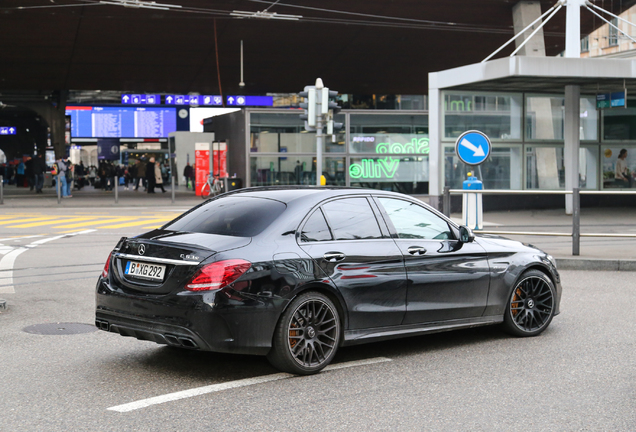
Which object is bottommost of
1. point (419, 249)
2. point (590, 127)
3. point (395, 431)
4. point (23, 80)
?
point (395, 431)

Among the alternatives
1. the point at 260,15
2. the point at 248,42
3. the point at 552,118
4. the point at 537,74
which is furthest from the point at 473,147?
the point at 248,42

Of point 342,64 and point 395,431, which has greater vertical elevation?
point 342,64

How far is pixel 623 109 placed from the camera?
23.8 metres

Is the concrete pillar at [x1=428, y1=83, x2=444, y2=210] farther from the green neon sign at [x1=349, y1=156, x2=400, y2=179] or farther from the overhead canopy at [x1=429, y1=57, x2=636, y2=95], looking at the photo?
the green neon sign at [x1=349, y1=156, x2=400, y2=179]

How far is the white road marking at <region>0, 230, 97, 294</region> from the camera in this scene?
10.4 metres

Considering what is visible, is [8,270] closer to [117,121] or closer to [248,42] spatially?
[248,42]

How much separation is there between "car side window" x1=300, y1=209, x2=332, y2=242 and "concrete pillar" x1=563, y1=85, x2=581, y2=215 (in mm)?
16885

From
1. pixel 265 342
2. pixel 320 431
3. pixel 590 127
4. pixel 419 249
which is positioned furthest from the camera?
pixel 590 127

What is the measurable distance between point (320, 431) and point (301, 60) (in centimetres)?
3303

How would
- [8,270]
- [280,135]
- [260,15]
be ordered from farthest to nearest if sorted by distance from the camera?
[280,135] → [260,15] → [8,270]

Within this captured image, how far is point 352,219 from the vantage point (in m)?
6.62

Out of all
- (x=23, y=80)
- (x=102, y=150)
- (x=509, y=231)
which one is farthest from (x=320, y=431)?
(x=102, y=150)

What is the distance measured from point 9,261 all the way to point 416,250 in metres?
8.55

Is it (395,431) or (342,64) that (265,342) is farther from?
(342,64)
